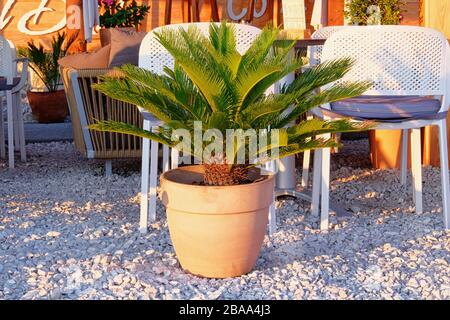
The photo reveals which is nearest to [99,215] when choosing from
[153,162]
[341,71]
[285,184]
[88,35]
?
[153,162]

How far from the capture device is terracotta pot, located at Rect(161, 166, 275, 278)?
9.27ft

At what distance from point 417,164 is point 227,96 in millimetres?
1503

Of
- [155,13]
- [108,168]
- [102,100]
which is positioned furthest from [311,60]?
[155,13]

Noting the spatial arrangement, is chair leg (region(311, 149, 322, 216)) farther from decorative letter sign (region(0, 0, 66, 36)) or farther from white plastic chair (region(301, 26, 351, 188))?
decorative letter sign (region(0, 0, 66, 36))

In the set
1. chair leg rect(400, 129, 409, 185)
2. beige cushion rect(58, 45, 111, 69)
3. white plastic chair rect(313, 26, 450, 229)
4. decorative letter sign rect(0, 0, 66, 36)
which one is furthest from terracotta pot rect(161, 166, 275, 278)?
decorative letter sign rect(0, 0, 66, 36)

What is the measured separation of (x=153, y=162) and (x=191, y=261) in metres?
0.90

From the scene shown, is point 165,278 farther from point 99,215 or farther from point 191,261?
point 99,215

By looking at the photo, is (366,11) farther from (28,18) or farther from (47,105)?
(28,18)

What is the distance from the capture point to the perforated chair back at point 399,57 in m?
3.72

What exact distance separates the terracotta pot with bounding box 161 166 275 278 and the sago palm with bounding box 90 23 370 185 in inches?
4.8

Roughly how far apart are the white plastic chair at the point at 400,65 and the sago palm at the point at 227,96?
2.11ft

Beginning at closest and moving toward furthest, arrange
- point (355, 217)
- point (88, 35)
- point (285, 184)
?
point (355, 217)
point (285, 184)
point (88, 35)

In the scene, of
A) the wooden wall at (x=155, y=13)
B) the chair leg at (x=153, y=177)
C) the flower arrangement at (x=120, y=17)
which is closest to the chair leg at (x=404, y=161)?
the chair leg at (x=153, y=177)

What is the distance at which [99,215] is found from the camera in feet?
13.4
